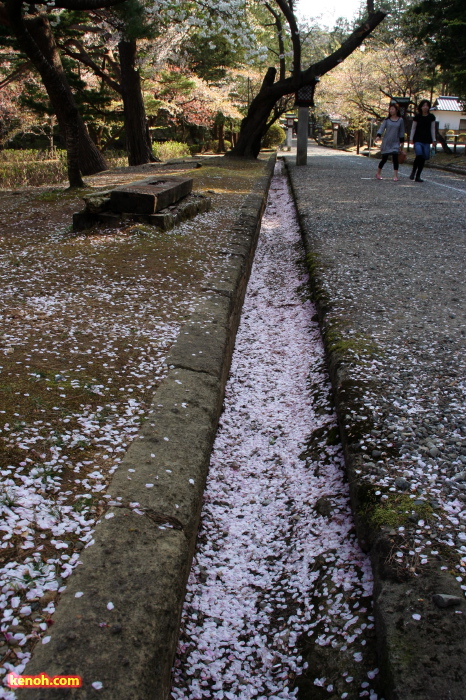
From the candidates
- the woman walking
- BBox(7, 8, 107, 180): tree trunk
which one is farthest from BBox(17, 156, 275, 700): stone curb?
the woman walking

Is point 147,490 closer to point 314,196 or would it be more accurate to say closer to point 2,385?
point 2,385

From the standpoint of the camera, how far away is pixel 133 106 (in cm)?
1375

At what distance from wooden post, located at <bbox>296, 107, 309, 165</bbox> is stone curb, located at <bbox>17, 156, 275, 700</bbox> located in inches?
553

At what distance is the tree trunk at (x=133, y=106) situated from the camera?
1340cm

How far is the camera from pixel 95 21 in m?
11.9

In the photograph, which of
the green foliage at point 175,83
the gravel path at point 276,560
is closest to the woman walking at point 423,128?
the gravel path at point 276,560

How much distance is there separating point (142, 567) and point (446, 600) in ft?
2.65

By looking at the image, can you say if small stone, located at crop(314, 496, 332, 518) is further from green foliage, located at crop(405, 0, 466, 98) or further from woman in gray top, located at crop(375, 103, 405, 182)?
green foliage, located at crop(405, 0, 466, 98)

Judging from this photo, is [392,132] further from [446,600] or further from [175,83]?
[175,83]

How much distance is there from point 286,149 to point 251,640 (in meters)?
34.2

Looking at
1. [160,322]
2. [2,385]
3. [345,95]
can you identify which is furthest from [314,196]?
[345,95]

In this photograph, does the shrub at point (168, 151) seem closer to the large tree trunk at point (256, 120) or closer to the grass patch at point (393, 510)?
the large tree trunk at point (256, 120)

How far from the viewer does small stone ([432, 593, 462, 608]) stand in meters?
1.37

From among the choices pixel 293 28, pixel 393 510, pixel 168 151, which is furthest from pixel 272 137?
pixel 393 510
